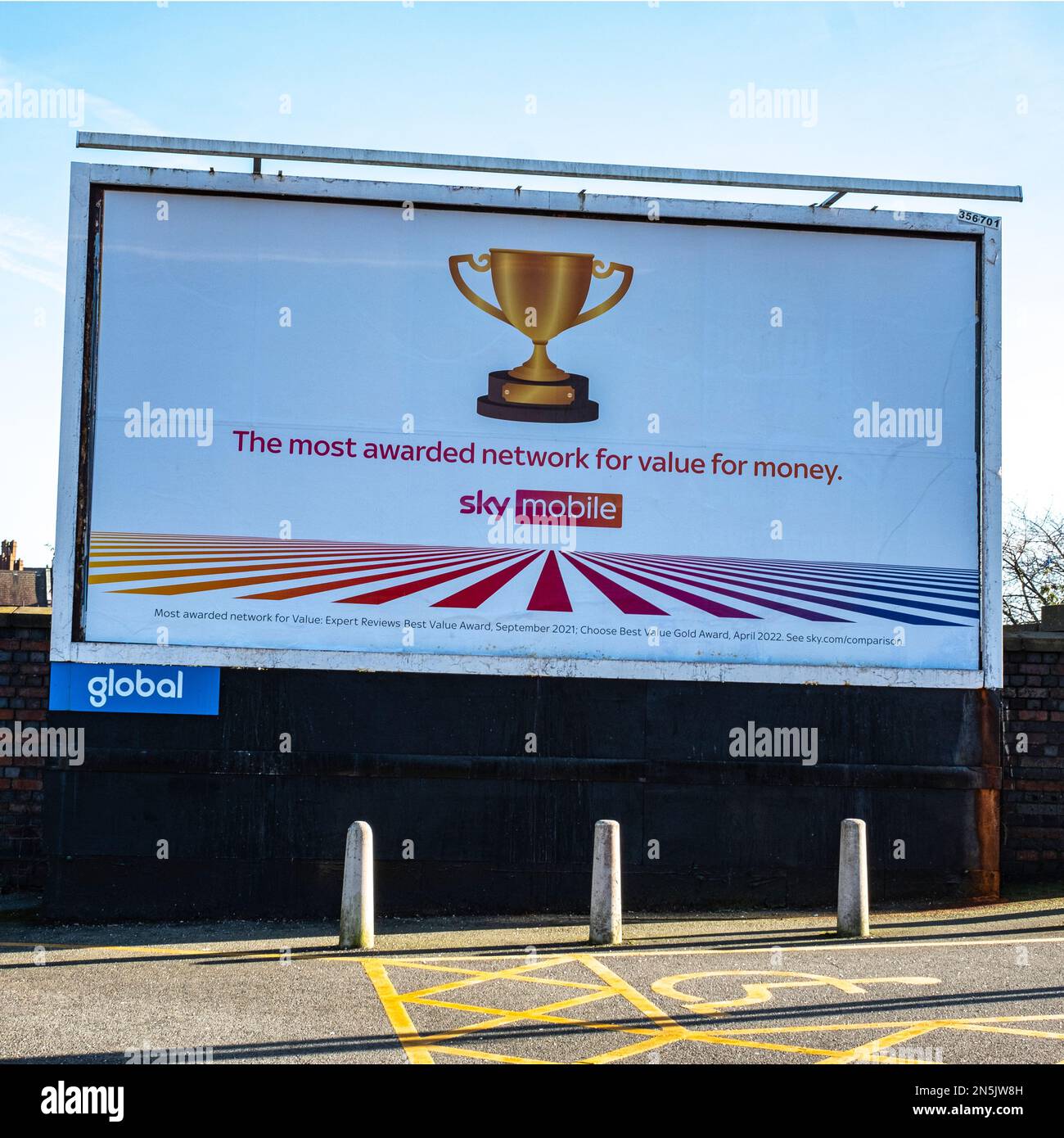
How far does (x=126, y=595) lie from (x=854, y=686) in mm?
6594

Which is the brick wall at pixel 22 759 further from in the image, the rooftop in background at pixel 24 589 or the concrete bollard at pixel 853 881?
the concrete bollard at pixel 853 881

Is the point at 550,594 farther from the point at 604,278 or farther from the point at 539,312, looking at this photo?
the point at 604,278

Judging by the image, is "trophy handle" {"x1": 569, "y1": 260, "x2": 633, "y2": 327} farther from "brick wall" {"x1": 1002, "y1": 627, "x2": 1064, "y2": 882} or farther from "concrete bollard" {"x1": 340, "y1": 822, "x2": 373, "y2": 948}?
"concrete bollard" {"x1": 340, "y1": 822, "x2": 373, "y2": 948}

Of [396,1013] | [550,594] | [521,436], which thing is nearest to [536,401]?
[521,436]

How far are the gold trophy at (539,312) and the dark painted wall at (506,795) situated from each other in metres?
2.51

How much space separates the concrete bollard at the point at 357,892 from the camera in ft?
31.6

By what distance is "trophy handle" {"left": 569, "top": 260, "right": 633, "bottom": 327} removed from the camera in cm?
1220

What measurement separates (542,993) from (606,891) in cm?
209

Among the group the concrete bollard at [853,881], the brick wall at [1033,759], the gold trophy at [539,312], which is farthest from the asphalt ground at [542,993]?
the gold trophy at [539,312]

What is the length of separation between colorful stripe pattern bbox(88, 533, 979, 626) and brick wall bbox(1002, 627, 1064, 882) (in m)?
1.15

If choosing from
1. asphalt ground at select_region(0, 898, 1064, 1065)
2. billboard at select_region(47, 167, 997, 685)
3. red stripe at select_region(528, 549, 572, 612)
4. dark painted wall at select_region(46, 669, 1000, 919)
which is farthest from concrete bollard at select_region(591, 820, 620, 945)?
red stripe at select_region(528, 549, 572, 612)

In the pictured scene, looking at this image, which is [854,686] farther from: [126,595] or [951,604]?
[126,595]
